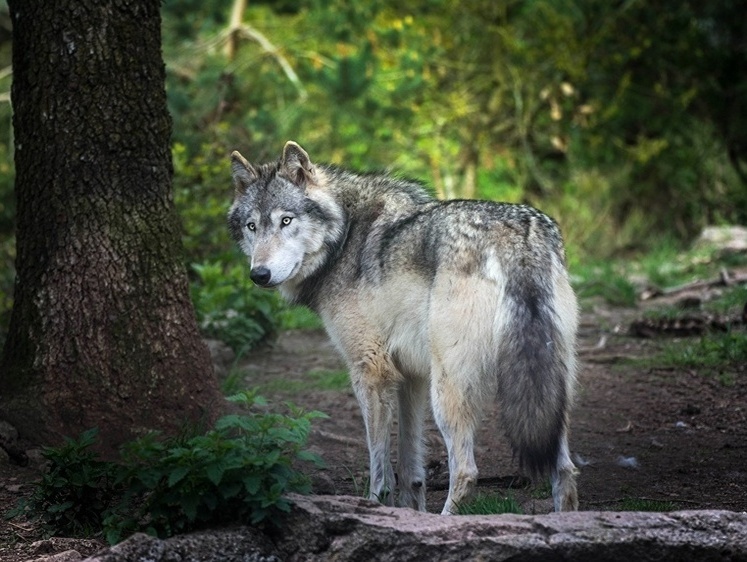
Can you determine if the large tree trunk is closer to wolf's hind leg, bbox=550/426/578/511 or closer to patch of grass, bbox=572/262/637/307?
wolf's hind leg, bbox=550/426/578/511

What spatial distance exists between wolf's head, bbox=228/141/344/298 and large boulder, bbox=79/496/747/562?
1.79 m

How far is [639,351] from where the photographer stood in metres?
7.83

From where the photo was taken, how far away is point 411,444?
509 cm

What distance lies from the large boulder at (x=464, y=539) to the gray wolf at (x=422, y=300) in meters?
0.53

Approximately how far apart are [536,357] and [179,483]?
158cm

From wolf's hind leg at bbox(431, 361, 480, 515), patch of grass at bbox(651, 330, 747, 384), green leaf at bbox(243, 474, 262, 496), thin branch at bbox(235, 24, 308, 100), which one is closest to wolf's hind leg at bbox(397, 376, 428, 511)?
wolf's hind leg at bbox(431, 361, 480, 515)

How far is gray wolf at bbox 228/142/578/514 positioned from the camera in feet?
13.9

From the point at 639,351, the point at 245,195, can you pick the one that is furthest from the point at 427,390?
the point at 639,351

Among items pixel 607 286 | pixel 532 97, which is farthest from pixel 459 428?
pixel 532 97

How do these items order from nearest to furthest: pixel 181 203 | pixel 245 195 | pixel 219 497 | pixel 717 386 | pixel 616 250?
pixel 219 497 → pixel 245 195 → pixel 717 386 → pixel 181 203 → pixel 616 250

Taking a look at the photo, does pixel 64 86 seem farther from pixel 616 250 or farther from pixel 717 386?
pixel 616 250

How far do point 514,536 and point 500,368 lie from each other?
941mm

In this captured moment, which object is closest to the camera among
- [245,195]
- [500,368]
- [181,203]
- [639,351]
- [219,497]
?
[219,497]

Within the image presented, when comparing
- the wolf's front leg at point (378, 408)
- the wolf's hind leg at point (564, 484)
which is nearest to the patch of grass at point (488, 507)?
the wolf's hind leg at point (564, 484)
